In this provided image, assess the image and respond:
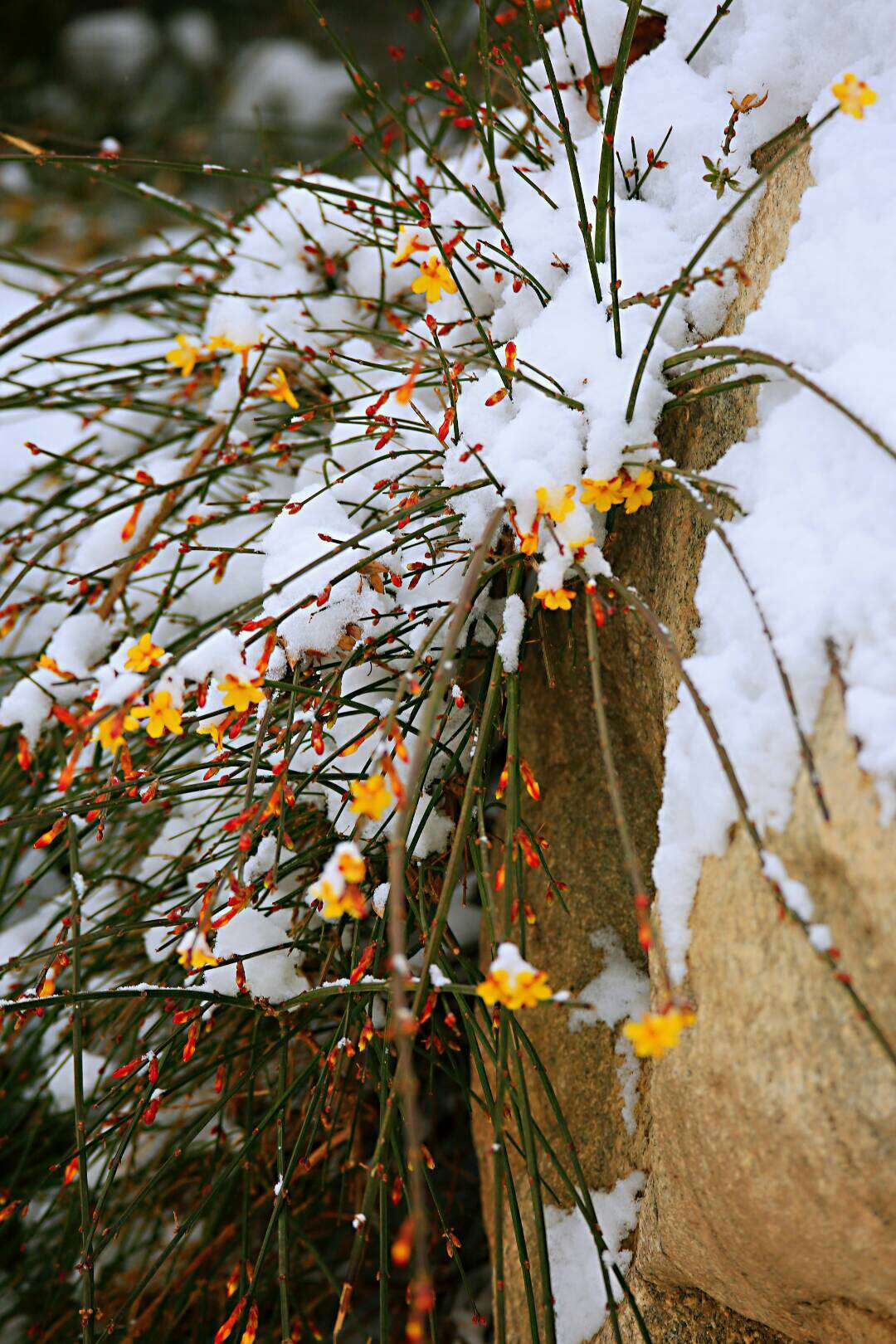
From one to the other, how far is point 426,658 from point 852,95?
705mm

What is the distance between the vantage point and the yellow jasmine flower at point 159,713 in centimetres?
89

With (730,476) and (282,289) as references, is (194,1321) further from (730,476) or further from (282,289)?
(282,289)

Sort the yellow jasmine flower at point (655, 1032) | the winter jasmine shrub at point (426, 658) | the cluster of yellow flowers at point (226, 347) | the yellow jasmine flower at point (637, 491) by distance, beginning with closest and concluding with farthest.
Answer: the yellow jasmine flower at point (655, 1032), the winter jasmine shrub at point (426, 658), the yellow jasmine flower at point (637, 491), the cluster of yellow flowers at point (226, 347)

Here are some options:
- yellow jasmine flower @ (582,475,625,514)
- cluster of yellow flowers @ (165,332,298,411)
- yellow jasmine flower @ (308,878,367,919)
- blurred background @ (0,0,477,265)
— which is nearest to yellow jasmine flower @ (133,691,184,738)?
yellow jasmine flower @ (308,878,367,919)

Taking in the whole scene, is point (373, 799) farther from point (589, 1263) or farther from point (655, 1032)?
point (589, 1263)

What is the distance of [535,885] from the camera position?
1.28m

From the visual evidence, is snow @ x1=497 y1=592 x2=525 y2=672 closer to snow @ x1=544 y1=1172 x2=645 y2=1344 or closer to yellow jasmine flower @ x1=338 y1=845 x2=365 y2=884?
yellow jasmine flower @ x1=338 y1=845 x2=365 y2=884

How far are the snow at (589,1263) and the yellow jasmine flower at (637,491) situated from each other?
761mm

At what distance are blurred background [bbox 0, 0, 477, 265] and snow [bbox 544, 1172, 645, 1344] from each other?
3.12m

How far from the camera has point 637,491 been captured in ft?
3.22

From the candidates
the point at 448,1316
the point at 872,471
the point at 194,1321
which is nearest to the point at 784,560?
the point at 872,471

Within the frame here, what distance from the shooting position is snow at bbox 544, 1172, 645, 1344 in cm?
105

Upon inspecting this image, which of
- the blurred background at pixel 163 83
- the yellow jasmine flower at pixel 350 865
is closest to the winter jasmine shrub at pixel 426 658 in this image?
the yellow jasmine flower at pixel 350 865

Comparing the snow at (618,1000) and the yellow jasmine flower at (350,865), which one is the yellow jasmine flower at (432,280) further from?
the snow at (618,1000)
